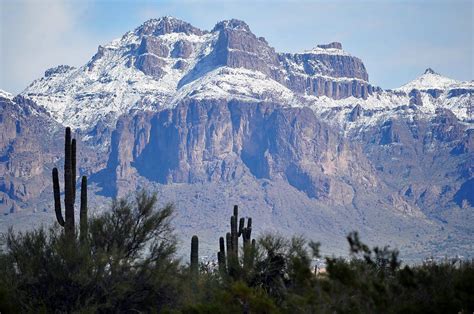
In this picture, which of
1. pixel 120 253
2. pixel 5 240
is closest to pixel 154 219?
pixel 120 253

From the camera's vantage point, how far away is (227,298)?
110 feet

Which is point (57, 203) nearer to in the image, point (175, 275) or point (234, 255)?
point (175, 275)

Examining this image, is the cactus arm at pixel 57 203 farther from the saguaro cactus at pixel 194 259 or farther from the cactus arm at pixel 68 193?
the saguaro cactus at pixel 194 259

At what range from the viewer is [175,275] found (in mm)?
44844

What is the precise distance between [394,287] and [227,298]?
5408 mm

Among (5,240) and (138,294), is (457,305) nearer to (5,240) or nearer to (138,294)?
(138,294)

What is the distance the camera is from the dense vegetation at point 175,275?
33562 millimetres

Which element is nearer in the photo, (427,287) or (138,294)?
(427,287)

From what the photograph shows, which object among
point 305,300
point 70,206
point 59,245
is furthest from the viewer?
point 70,206

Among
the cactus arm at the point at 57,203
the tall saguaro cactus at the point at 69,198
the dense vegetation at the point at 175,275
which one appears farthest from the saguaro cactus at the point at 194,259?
the cactus arm at the point at 57,203

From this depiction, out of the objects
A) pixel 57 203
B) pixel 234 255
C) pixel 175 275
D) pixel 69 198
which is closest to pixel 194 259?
pixel 234 255

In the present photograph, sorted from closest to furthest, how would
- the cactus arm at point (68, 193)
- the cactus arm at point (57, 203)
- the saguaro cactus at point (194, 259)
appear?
the cactus arm at point (68, 193) → the cactus arm at point (57, 203) → the saguaro cactus at point (194, 259)

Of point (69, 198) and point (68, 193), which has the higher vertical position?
point (68, 193)

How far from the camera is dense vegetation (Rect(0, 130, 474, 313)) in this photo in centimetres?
3356
